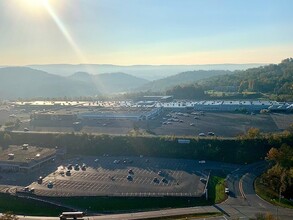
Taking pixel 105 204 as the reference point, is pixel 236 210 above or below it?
above

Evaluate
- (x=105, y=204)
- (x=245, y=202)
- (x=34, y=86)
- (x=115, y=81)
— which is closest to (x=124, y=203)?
(x=105, y=204)

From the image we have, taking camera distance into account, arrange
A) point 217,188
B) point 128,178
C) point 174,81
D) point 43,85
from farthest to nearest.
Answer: point 174,81
point 43,85
point 128,178
point 217,188

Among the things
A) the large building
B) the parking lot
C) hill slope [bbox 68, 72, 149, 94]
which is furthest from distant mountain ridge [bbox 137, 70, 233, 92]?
the parking lot

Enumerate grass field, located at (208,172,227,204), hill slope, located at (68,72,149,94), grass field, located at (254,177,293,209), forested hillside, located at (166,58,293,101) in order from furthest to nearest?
hill slope, located at (68,72,149,94)
forested hillside, located at (166,58,293,101)
grass field, located at (208,172,227,204)
grass field, located at (254,177,293,209)

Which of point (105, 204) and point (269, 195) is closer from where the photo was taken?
point (105, 204)

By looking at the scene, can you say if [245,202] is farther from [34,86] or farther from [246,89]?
[34,86]

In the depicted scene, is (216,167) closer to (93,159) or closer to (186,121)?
(93,159)

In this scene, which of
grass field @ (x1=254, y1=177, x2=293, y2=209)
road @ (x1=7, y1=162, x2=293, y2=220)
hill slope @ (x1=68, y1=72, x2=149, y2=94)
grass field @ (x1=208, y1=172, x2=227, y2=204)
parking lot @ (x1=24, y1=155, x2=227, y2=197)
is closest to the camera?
road @ (x1=7, y1=162, x2=293, y2=220)

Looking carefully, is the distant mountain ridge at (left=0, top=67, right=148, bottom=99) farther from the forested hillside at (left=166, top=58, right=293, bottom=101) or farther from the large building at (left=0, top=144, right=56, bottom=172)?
the large building at (left=0, top=144, right=56, bottom=172)
